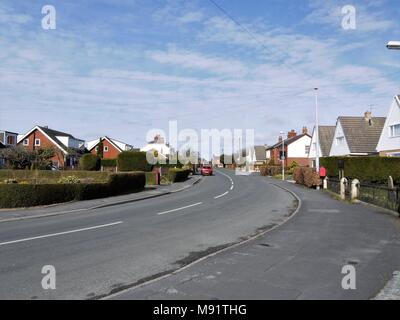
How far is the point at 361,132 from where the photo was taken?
48.1 meters

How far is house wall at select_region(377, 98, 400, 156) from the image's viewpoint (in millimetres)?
36312


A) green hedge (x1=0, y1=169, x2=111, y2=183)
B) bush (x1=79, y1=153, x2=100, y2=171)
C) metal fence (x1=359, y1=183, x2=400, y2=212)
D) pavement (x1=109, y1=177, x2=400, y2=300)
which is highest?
bush (x1=79, y1=153, x2=100, y2=171)

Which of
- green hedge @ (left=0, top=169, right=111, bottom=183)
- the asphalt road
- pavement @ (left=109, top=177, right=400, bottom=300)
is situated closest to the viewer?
pavement @ (left=109, top=177, right=400, bottom=300)

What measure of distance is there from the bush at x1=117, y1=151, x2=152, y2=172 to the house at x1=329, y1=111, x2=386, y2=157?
24538 mm

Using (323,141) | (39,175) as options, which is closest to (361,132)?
(323,141)

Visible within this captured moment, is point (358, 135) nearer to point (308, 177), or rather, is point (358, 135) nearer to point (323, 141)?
point (323, 141)

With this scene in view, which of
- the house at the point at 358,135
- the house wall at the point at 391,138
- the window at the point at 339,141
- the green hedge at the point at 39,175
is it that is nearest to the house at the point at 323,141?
the window at the point at 339,141

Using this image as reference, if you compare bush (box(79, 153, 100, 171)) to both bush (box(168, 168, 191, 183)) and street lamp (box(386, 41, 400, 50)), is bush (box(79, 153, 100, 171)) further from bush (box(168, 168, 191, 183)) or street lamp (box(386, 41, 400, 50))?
street lamp (box(386, 41, 400, 50))

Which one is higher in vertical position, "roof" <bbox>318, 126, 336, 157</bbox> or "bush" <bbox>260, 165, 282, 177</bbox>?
"roof" <bbox>318, 126, 336, 157</bbox>

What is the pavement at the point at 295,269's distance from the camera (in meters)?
5.84

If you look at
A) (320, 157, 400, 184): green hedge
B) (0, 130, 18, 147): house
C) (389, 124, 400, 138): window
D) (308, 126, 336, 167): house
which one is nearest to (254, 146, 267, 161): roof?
(308, 126, 336, 167): house

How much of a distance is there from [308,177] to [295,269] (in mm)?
26799

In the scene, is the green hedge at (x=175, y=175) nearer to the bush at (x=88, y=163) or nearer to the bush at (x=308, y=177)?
the bush at (x=308, y=177)

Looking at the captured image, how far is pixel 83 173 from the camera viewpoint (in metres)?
34.5
